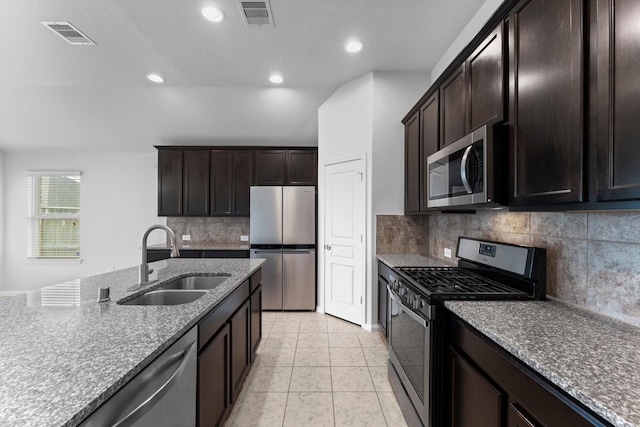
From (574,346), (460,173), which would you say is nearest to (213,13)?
(460,173)

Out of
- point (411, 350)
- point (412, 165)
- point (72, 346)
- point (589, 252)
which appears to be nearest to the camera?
point (72, 346)

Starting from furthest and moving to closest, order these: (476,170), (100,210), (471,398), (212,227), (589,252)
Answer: (100,210) < (212,227) < (476,170) < (589,252) < (471,398)

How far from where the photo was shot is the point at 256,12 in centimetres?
231

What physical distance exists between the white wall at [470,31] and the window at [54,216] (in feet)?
20.2

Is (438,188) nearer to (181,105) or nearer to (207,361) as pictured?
(207,361)

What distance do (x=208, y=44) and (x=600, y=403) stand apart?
11.5 ft

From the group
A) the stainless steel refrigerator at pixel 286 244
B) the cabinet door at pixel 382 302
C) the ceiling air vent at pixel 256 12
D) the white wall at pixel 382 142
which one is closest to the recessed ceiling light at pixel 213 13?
the ceiling air vent at pixel 256 12

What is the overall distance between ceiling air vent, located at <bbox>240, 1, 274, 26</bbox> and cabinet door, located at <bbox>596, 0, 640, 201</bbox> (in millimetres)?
2114

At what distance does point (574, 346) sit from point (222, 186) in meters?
4.53

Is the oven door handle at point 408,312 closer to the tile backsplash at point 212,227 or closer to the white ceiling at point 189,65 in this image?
the white ceiling at point 189,65

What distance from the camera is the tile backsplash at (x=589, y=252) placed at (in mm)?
1146

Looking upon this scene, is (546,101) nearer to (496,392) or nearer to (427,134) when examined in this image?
(496,392)

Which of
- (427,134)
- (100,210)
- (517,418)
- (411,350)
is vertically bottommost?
(411,350)

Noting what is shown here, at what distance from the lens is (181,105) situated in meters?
4.14
